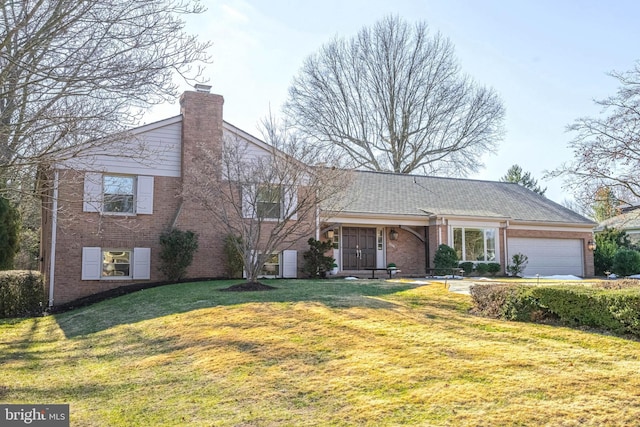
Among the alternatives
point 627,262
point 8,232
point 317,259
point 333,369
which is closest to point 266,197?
point 317,259

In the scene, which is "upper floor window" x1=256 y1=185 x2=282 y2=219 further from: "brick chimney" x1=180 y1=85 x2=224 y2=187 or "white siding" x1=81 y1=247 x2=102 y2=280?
"white siding" x1=81 y1=247 x2=102 y2=280

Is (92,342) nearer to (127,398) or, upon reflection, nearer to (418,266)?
(127,398)

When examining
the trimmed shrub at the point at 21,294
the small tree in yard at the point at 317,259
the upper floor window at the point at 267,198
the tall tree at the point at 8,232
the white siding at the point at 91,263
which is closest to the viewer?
the upper floor window at the point at 267,198

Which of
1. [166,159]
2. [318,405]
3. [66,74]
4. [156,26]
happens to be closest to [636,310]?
[318,405]

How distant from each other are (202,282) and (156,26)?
32.9 feet

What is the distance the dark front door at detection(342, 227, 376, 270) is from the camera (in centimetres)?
2155

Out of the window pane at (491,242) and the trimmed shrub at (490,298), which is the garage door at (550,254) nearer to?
the window pane at (491,242)

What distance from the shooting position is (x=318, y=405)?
529 centimetres

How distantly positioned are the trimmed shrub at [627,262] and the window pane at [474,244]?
227 inches

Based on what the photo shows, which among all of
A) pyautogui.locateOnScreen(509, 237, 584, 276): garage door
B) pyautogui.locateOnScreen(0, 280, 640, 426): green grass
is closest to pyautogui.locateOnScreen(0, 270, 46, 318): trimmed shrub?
pyautogui.locateOnScreen(0, 280, 640, 426): green grass

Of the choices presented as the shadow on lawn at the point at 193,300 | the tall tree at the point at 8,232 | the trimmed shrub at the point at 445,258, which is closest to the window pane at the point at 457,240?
the trimmed shrub at the point at 445,258

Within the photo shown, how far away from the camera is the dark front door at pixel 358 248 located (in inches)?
848

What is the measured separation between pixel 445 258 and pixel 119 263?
11485 mm

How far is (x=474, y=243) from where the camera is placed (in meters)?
22.2
